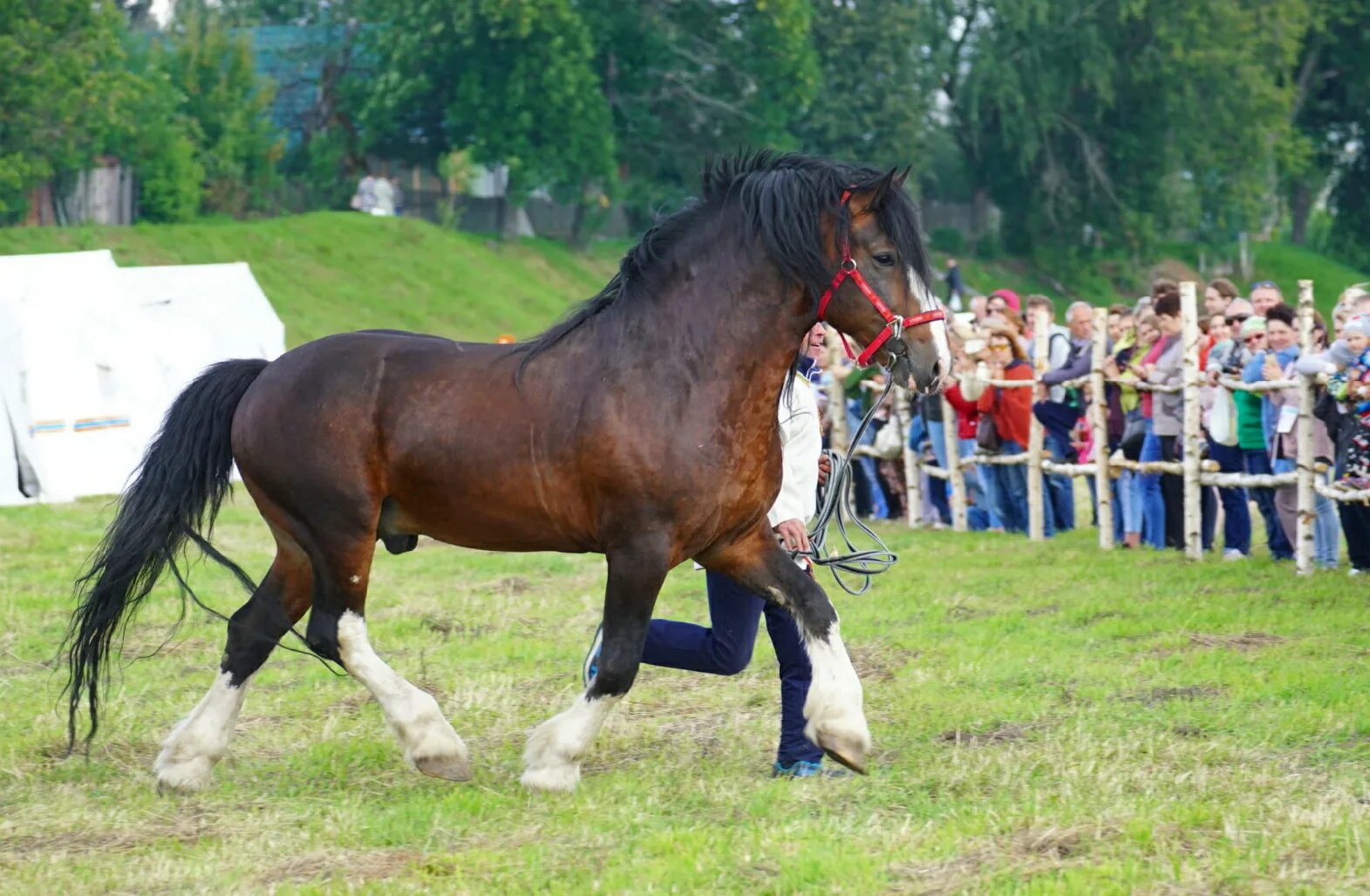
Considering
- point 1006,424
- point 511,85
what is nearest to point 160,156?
point 511,85

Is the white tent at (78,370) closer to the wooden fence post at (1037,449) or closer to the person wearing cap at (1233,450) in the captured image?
the wooden fence post at (1037,449)

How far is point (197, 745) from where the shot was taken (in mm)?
6141

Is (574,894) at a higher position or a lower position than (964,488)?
higher

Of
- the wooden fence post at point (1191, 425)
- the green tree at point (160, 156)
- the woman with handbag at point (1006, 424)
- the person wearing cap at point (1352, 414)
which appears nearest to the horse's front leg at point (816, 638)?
the person wearing cap at point (1352, 414)

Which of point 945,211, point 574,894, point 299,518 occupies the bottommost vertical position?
point 945,211

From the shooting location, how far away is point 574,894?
4695 mm

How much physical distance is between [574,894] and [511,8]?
39537 millimetres

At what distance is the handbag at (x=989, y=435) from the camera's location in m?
14.1

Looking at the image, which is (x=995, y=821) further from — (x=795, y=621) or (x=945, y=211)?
(x=945, y=211)

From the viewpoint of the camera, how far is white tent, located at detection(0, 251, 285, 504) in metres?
16.7

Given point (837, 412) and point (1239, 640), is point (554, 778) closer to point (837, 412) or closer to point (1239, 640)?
point (1239, 640)

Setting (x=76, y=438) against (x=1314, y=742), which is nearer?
(x=1314, y=742)

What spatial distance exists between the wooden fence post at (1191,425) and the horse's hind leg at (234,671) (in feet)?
23.7

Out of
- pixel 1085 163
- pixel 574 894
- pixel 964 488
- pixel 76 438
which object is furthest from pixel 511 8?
pixel 574 894
